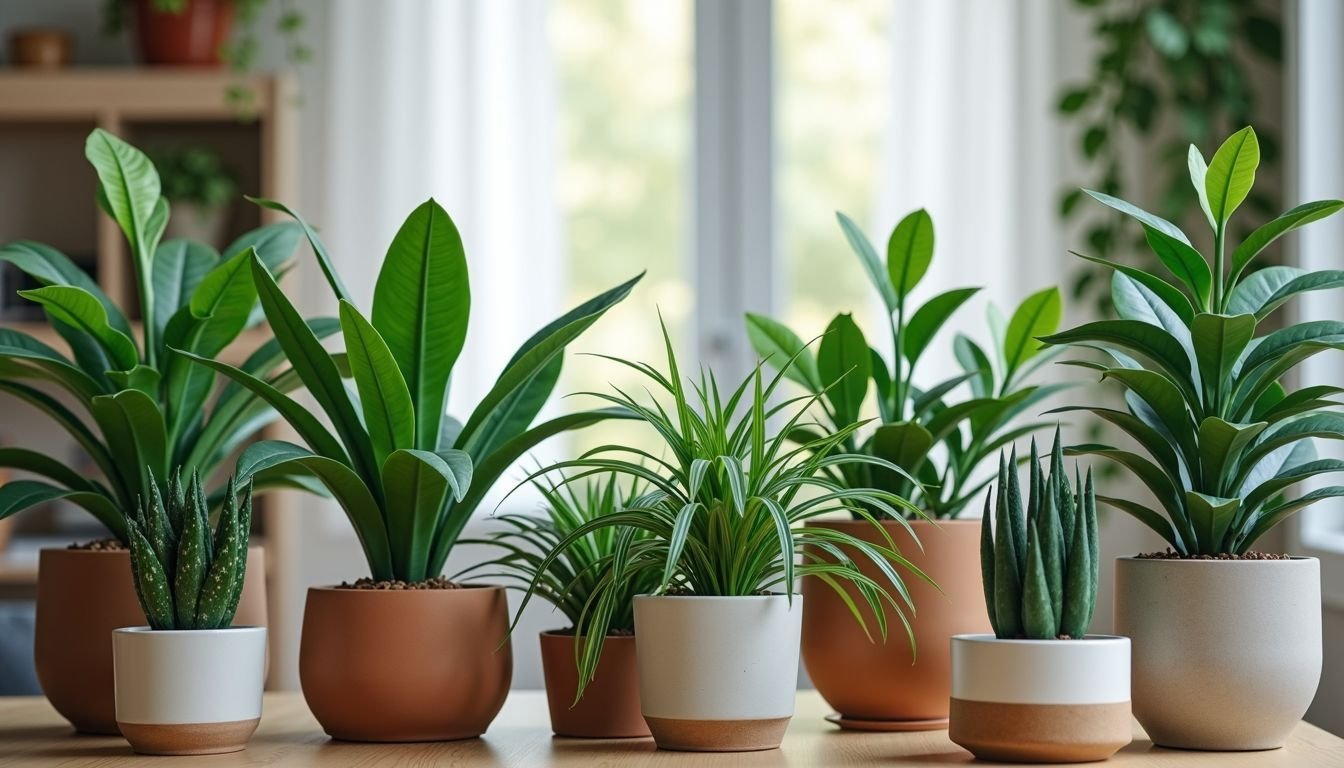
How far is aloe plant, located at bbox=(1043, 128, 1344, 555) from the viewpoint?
3.41 feet

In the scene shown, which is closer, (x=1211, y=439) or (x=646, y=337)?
(x=1211, y=439)

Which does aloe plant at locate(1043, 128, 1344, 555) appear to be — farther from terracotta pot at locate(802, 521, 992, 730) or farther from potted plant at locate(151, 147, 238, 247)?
potted plant at locate(151, 147, 238, 247)

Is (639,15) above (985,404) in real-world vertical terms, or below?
above

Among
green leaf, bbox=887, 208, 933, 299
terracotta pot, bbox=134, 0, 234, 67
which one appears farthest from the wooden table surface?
terracotta pot, bbox=134, 0, 234, 67

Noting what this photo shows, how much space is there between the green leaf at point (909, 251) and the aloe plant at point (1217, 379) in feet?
0.60

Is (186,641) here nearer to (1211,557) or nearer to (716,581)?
(716,581)

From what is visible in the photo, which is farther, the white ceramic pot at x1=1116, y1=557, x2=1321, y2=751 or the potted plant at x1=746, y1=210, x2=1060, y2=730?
the potted plant at x1=746, y1=210, x2=1060, y2=730

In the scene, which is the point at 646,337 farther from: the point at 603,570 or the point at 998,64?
the point at 603,570

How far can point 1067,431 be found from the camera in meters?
3.42

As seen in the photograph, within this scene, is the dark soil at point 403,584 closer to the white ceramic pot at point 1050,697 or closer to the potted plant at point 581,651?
the potted plant at point 581,651

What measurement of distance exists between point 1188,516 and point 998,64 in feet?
8.33

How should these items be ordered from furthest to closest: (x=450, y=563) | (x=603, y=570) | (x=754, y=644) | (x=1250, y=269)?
(x=450, y=563), (x=1250, y=269), (x=603, y=570), (x=754, y=644)

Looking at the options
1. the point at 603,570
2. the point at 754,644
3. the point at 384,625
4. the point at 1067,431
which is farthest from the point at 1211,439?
the point at 1067,431

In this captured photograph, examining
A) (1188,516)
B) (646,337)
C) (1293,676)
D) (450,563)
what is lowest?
(450,563)
